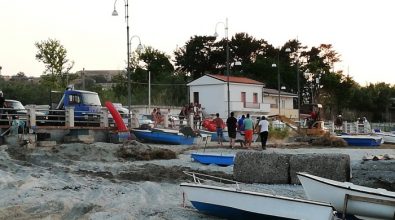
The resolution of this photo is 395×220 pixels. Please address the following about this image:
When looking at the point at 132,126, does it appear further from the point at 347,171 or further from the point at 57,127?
the point at 347,171

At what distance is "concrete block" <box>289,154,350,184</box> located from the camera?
14.6 m

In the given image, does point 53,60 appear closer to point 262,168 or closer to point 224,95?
point 224,95

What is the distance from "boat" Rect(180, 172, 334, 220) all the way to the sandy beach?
1.29ft

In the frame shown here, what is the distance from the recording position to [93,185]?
14.9 m

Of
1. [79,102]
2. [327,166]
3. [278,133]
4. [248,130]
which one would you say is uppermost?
[79,102]

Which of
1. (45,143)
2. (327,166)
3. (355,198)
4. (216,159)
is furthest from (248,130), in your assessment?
(355,198)

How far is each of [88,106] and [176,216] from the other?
77.2 ft

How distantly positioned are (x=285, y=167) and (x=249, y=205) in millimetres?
5544

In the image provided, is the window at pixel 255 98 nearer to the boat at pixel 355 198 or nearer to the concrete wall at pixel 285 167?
the concrete wall at pixel 285 167

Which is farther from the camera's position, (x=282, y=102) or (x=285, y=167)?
(x=282, y=102)

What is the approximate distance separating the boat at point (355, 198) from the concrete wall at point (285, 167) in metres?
3.83

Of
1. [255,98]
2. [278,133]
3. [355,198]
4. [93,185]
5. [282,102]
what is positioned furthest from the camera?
[282,102]

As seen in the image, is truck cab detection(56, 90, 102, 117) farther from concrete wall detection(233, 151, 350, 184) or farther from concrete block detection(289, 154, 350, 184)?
concrete block detection(289, 154, 350, 184)

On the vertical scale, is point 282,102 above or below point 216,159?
above
